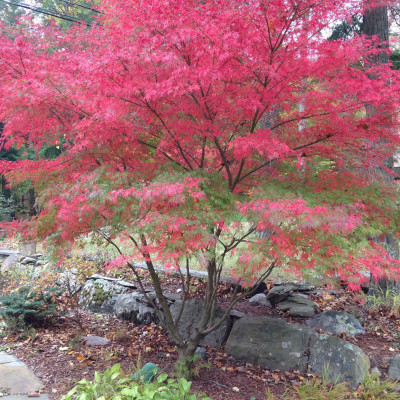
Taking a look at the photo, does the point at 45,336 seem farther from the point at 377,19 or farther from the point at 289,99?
the point at 377,19

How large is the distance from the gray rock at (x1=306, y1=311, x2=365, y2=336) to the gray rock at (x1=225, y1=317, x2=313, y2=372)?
34.5 inches

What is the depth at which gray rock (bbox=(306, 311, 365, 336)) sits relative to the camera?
18.7 ft

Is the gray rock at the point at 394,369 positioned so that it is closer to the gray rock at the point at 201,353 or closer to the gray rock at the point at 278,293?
the gray rock at the point at 278,293

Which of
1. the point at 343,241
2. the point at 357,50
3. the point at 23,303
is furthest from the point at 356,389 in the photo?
the point at 23,303

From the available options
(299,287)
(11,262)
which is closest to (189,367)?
(299,287)

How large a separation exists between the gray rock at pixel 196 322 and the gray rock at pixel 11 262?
5.28m

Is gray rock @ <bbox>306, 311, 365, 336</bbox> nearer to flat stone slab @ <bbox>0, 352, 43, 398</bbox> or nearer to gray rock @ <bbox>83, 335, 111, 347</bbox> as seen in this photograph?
gray rock @ <bbox>83, 335, 111, 347</bbox>

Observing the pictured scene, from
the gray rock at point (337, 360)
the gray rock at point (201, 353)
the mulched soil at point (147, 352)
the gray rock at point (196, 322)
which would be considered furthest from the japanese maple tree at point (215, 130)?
the gray rock at point (196, 322)

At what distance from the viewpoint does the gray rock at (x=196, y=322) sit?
5570mm

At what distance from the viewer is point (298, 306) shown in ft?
21.0

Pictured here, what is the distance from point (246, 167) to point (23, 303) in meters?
4.03

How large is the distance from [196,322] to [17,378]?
8.27ft

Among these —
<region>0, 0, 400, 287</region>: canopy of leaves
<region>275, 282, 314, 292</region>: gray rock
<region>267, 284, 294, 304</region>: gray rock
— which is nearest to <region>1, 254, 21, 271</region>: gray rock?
<region>0, 0, 400, 287</region>: canopy of leaves

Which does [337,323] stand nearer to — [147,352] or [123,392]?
[147,352]
